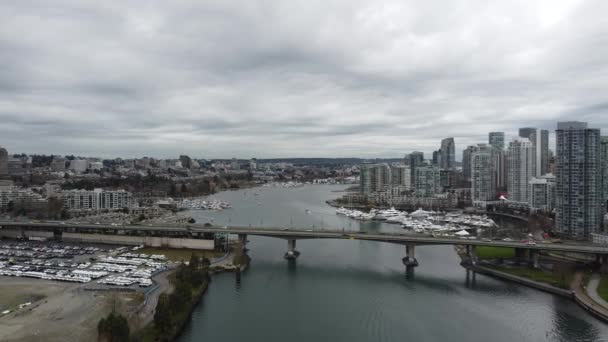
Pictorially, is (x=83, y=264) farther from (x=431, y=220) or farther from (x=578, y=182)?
(x=578, y=182)

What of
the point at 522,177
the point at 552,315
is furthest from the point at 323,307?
the point at 522,177

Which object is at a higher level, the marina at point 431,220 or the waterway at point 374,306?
the marina at point 431,220

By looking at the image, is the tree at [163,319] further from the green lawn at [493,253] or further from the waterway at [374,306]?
the green lawn at [493,253]

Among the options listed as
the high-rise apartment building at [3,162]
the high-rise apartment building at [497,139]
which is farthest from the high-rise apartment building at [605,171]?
the high-rise apartment building at [3,162]

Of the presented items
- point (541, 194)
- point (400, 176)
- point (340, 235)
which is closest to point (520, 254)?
point (340, 235)

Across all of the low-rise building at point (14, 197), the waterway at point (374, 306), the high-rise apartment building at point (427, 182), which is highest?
the high-rise apartment building at point (427, 182)

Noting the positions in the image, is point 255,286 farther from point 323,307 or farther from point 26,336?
point 26,336

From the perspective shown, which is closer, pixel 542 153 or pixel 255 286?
pixel 255 286
